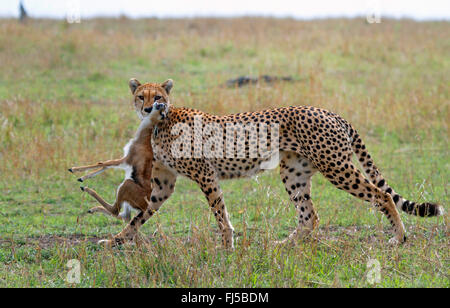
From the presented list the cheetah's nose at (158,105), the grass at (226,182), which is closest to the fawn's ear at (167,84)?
the cheetah's nose at (158,105)

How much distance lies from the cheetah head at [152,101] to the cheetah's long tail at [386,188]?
134 centimetres

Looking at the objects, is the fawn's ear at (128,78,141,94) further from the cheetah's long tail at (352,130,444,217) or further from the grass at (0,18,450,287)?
the cheetah's long tail at (352,130,444,217)

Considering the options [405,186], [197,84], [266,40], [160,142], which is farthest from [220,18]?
[160,142]

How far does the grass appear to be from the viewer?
366 centimetres

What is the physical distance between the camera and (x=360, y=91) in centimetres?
970

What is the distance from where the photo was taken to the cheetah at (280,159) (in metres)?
4.11

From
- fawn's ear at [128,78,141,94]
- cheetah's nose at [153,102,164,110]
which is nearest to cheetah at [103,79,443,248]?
fawn's ear at [128,78,141,94]

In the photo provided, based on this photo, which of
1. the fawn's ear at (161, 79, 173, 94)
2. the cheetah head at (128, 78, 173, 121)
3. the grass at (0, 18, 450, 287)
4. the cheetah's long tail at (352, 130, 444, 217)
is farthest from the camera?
the fawn's ear at (161, 79, 173, 94)

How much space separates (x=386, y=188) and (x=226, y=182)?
2.33 meters

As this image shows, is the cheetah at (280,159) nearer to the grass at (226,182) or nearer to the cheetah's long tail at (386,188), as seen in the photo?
the cheetah's long tail at (386,188)

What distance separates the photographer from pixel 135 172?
4113 mm

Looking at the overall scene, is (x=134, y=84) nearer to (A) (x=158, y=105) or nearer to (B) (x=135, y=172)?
(A) (x=158, y=105)

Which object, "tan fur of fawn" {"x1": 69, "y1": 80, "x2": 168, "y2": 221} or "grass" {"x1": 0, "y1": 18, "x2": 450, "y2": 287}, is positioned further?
"tan fur of fawn" {"x1": 69, "y1": 80, "x2": 168, "y2": 221}

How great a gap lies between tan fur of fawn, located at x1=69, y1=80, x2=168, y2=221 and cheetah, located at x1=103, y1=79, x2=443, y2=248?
4.8 inches
